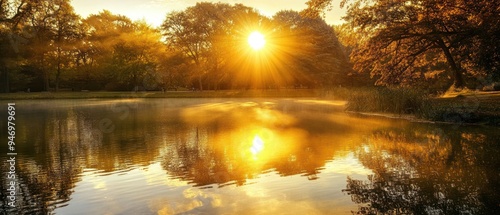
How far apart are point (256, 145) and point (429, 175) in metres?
7.79

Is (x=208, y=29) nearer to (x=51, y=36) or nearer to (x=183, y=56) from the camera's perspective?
(x=183, y=56)

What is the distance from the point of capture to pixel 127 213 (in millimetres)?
8227

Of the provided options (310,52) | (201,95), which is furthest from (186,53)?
(310,52)

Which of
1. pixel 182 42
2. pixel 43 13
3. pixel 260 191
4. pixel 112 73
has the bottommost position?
pixel 260 191

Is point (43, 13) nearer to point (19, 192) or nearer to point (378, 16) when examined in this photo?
point (378, 16)

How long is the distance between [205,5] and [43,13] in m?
26.8

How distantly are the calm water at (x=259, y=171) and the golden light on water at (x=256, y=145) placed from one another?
0.14ft

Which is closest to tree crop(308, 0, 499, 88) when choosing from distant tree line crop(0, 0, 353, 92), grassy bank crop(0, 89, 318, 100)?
grassy bank crop(0, 89, 318, 100)

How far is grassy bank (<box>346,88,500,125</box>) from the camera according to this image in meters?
23.3

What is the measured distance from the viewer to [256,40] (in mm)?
74562

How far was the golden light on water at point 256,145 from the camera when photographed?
52.0ft

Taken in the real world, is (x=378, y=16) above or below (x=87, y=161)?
above

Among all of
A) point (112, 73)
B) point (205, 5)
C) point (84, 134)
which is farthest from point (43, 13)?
point (84, 134)

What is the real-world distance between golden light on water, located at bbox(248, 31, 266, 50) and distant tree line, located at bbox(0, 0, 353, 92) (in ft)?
3.09
